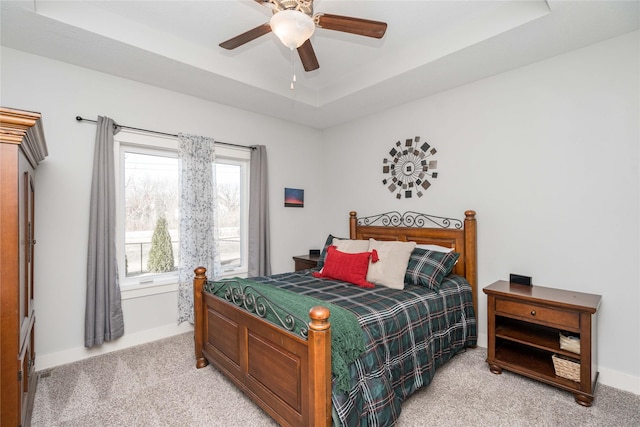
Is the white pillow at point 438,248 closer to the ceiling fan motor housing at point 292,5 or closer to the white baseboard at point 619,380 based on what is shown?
the white baseboard at point 619,380

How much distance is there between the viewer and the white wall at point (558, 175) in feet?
7.63

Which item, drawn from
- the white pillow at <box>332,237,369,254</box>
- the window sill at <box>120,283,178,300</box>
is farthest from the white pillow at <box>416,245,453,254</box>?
the window sill at <box>120,283,178,300</box>

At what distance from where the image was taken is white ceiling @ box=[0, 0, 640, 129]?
2.24 m

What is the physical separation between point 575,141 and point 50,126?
14.8 ft

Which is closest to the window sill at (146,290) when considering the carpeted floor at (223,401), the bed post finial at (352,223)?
the carpeted floor at (223,401)

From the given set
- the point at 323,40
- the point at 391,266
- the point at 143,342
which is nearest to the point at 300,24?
the point at 323,40

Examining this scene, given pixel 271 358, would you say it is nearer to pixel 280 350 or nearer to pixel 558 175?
pixel 280 350

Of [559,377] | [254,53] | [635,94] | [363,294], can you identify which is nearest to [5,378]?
[363,294]

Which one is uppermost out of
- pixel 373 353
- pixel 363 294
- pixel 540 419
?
pixel 363 294

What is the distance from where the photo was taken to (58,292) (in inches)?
107

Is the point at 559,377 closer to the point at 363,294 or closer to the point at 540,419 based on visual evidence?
the point at 540,419

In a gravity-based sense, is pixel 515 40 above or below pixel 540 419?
above

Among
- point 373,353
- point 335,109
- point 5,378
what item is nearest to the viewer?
point 5,378

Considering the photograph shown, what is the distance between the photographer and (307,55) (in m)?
2.21
